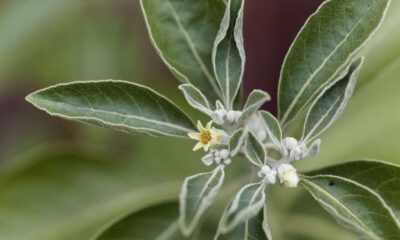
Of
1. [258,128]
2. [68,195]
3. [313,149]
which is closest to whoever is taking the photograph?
[313,149]

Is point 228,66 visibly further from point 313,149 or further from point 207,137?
point 313,149

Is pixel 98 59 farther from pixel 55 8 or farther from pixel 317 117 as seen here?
pixel 317 117

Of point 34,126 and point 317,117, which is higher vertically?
point 317,117

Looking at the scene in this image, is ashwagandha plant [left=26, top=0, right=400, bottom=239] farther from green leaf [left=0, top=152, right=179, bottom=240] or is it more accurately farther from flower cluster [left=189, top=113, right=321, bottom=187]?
green leaf [left=0, top=152, right=179, bottom=240]

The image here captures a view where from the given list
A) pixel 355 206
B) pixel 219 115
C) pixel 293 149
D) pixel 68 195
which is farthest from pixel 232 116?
pixel 68 195

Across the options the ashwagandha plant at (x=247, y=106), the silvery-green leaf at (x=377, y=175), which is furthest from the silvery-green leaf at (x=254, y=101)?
the silvery-green leaf at (x=377, y=175)

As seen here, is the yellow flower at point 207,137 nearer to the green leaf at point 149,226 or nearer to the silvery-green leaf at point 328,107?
the silvery-green leaf at point 328,107

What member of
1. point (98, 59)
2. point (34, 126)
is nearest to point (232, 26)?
point (98, 59)

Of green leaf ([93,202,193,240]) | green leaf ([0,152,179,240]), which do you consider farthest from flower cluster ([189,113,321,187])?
green leaf ([0,152,179,240])
